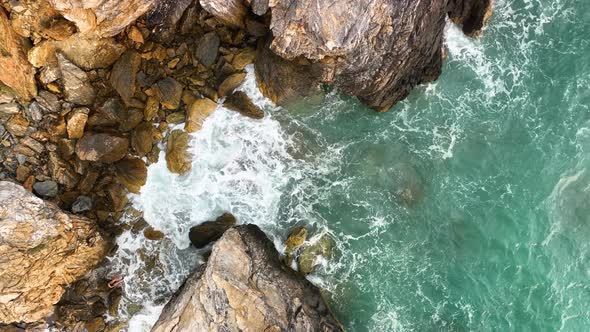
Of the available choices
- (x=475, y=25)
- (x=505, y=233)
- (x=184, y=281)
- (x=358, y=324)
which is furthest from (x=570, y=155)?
(x=184, y=281)

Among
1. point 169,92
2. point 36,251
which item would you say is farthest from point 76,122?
point 36,251

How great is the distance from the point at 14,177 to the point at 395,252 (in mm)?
17451

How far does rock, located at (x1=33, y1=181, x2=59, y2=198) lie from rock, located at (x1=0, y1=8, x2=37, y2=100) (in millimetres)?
3793

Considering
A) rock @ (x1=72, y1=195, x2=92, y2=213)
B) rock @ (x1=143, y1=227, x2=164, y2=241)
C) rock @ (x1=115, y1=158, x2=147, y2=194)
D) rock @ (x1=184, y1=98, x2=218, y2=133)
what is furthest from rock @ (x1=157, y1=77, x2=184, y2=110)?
rock @ (x1=143, y1=227, x2=164, y2=241)

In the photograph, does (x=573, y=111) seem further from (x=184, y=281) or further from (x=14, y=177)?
(x=14, y=177)

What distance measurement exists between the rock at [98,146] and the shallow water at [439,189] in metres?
2.21

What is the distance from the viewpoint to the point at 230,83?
22312 millimetres

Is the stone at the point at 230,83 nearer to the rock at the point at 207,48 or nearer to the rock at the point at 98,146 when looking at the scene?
the rock at the point at 207,48

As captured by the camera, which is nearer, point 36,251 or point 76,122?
point 36,251

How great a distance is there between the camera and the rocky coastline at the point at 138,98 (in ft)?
62.6

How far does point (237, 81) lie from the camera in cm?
2236

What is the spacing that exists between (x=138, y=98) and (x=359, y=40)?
10.5 metres

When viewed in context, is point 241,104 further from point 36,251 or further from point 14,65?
point 36,251

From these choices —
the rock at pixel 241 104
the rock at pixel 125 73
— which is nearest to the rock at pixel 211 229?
the rock at pixel 241 104
